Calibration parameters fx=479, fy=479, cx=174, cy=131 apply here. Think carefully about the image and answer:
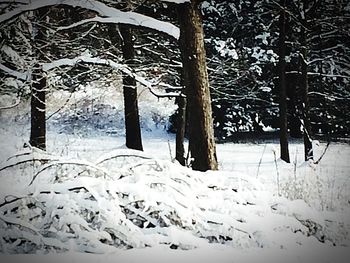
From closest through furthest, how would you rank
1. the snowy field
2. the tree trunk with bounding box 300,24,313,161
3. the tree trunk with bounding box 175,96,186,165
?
the snowy field
the tree trunk with bounding box 300,24,313,161
the tree trunk with bounding box 175,96,186,165

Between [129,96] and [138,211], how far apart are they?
82 cm

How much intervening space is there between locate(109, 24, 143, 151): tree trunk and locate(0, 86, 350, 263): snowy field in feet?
0.17

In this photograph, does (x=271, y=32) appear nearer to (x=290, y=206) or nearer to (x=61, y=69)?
(x=290, y=206)

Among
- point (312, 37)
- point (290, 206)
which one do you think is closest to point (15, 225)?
point (290, 206)

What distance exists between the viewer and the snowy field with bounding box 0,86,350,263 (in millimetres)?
3117

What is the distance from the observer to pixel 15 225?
124 inches

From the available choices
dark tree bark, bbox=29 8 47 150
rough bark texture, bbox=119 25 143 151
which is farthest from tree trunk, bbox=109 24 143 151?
dark tree bark, bbox=29 8 47 150

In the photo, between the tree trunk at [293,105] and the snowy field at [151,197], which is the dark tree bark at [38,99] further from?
the tree trunk at [293,105]

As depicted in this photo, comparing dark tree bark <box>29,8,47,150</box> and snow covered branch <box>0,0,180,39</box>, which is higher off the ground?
snow covered branch <box>0,0,180,39</box>

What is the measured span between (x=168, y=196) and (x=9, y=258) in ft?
3.64

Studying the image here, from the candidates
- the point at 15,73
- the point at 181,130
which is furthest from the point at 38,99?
the point at 181,130

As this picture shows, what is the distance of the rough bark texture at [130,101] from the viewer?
11.0 feet

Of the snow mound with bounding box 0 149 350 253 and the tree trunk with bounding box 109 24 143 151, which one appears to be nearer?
the snow mound with bounding box 0 149 350 253

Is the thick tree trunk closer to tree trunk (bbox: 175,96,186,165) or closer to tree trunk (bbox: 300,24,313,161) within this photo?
tree trunk (bbox: 175,96,186,165)
